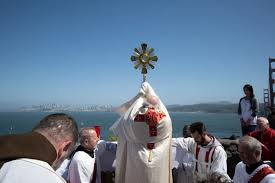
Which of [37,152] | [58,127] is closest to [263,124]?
[58,127]

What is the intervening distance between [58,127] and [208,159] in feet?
12.3

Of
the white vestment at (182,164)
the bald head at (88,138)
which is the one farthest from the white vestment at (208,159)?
the bald head at (88,138)

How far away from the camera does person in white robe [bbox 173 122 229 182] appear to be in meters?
5.25

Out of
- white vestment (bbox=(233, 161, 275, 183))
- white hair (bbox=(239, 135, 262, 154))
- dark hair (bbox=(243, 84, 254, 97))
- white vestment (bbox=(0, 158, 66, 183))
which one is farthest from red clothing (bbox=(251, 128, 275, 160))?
white vestment (bbox=(0, 158, 66, 183))

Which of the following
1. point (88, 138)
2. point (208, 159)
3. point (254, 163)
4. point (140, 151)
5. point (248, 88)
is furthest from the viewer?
point (248, 88)

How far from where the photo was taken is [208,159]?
5348 mm

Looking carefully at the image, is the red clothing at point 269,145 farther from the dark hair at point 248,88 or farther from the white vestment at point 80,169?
the white vestment at point 80,169

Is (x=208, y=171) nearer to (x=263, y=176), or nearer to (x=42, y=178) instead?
(x=263, y=176)

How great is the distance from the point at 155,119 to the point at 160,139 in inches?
15.4

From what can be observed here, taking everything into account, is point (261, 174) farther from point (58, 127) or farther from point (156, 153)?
point (58, 127)

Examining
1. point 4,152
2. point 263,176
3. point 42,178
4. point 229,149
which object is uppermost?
point 4,152

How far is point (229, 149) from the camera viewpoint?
820cm

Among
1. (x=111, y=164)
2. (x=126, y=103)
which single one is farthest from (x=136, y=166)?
(x=126, y=103)

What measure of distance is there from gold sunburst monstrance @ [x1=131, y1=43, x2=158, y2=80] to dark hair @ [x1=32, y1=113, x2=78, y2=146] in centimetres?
330
